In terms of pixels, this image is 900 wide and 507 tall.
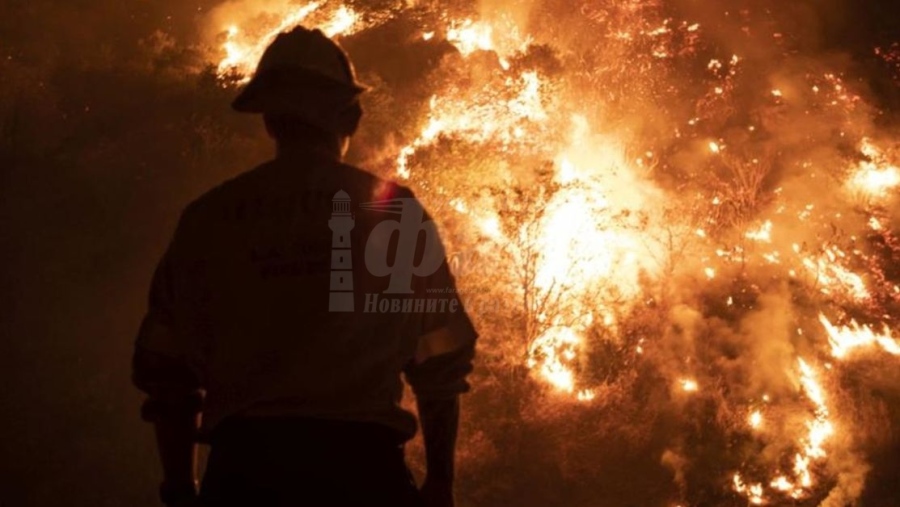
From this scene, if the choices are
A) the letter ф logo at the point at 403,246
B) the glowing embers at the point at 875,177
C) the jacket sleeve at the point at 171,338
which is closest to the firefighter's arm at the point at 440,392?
the letter ф logo at the point at 403,246

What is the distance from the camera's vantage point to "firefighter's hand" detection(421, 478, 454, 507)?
7.14 feet

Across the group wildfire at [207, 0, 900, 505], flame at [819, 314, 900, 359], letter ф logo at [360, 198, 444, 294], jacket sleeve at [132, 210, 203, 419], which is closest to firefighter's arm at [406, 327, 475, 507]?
letter ф logo at [360, 198, 444, 294]

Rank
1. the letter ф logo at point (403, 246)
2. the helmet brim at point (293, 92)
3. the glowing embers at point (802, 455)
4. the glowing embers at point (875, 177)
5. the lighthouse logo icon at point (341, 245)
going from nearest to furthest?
the lighthouse logo icon at point (341, 245) < the letter ф logo at point (403, 246) < the helmet brim at point (293, 92) < the glowing embers at point (802, 455) < the glowing embers at point (875, 177)

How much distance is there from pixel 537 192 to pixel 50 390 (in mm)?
5477

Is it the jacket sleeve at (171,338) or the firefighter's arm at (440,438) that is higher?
the jacket sleeve at (171,338)

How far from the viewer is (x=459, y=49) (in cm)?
1113

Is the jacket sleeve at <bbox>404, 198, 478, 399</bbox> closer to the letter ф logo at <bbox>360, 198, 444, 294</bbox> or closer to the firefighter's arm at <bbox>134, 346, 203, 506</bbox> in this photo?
the letter ф logo at <bbox>360, 198, 444, 294</bbox>

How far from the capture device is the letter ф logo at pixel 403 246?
209 cm

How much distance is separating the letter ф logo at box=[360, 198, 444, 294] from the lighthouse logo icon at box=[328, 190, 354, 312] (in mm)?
56

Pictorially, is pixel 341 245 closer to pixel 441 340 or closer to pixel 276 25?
pixel 441 340

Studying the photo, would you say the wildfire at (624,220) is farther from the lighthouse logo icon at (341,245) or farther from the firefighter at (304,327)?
the lighthouse logo icon at (341,245)

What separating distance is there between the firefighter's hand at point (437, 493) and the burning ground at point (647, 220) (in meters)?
4.67

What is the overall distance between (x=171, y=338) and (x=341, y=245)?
60 centimetres

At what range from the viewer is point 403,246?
2.29 meters
